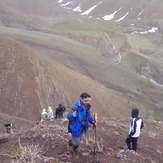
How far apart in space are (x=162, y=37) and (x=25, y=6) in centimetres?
6180

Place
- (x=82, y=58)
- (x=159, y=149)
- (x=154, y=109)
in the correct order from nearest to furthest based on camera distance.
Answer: (x=159, y=149)
(x=154, y=109)
(x=82, y=58)

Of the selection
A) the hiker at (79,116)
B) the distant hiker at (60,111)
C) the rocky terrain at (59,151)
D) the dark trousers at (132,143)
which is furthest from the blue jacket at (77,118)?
the distant hiker at (60,111)

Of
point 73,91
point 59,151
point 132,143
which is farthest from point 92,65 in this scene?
point 59,151

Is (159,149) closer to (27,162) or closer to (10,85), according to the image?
(27,162)

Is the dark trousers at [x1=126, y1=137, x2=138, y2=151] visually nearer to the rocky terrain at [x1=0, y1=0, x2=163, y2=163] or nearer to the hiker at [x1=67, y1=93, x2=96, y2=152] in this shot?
the rocky terrain at [x1=0, y1=0, x2=163, y2=163]

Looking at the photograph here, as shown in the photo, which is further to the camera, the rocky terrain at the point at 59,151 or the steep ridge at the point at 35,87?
the steep ridge at the point at 35,87

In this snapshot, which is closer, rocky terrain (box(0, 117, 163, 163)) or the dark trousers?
rocky terrain (box(0, 117, 163, 163))

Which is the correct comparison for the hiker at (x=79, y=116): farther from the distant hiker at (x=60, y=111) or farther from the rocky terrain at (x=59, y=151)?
the distant hiker at (x=60, y=111)

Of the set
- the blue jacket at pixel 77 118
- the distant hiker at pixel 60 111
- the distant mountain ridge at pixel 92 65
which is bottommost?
the distant hiker at pixel 60 111

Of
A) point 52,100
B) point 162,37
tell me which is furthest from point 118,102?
point 162,37

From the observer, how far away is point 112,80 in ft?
139

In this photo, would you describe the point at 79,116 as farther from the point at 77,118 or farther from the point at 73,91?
the point at 73,91

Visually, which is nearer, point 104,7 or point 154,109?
point 154,109

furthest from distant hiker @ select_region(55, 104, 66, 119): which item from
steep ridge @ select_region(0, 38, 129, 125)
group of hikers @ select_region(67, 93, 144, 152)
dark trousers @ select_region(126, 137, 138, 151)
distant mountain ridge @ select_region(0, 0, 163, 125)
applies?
group of hikers @ select_region(67, 93, 144, 152)
